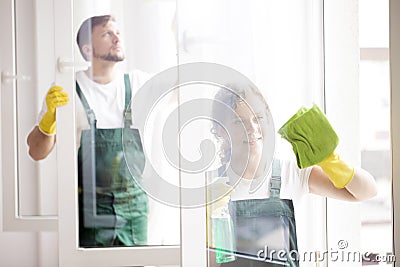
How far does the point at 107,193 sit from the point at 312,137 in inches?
26.0

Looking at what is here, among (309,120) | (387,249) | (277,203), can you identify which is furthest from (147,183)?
(387,249)

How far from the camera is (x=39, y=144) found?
1.98 meters

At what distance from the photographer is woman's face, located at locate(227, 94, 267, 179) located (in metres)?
1.42

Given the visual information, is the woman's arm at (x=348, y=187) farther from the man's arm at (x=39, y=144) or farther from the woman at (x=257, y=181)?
the man's arm at (x=39, y=144)

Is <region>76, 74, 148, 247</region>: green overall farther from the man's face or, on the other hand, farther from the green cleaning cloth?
the green cleaning cloth

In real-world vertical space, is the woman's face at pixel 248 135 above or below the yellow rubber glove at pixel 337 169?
above

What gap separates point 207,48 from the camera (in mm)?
1456

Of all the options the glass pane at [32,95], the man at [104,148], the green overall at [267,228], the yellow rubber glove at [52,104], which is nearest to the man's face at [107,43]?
the man at [104,148]

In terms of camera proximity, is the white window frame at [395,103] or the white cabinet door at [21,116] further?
the white cabinet door at [21,116]

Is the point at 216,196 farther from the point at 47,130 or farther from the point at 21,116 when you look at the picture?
the point at 21,116

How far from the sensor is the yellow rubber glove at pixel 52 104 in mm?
1725

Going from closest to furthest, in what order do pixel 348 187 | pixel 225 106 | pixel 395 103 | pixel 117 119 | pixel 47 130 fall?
pixel 395 103, pixel 348 187, pixel 225 106, pixel 117 119, pixel 47 130

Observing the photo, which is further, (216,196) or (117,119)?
(117,119)

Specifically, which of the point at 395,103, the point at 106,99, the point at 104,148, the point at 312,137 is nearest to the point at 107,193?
the point at 104,148
